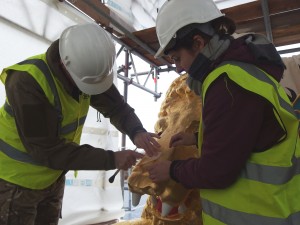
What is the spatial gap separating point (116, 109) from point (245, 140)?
4.12ft

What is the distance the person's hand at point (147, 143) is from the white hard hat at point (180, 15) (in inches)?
25.0

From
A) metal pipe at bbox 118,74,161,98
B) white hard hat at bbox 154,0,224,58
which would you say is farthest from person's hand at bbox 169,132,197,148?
metal pipe at bbox 118,74,161,98

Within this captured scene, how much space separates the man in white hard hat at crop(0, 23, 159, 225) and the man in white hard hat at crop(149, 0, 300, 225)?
623 mm

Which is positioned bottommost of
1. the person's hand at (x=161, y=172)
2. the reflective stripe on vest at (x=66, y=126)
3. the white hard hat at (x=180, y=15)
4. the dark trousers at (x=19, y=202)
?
the dark trousers at (x=19, y=202)

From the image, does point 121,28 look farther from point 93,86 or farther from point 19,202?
point 19,202

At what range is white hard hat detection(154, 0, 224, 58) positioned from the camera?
4.66ft

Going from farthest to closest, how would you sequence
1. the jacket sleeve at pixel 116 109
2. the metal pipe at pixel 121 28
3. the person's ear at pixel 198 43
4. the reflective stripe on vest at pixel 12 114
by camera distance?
the metal pipe at pixel 121 28
the jacket sleeve at pixel 116 109
the reflective stripe on vest at pixel 12 114
the person's ear at pixel 198 43

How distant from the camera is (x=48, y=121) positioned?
165 centimetres

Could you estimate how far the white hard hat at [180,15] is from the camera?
1419 mm

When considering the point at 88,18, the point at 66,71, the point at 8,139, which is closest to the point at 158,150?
the point at 66,71

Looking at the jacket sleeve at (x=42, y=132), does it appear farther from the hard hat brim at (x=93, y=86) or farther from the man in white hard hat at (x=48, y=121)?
the hard hat brim at (x=93, y=86)

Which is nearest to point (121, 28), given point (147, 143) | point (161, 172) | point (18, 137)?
point (147, 143)

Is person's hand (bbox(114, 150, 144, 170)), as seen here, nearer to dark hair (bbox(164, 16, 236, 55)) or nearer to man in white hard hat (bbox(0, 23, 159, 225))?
man in white hard hat (bbox(0, 23, 159, 225))

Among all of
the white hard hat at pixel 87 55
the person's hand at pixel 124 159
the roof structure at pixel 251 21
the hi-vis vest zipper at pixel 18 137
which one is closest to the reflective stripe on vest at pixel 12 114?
the hi-vis vest zipper at pixel 18 137
